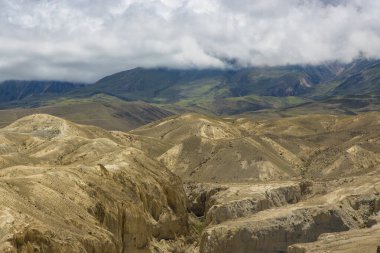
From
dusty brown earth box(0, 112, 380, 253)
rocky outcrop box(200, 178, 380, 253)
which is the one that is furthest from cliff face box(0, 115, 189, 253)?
rocky outcrop box(200, 178, 380, 253)

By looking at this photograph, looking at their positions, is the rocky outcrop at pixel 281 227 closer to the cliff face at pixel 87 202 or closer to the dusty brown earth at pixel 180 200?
A: the dusty brown earth at pixel 180 200

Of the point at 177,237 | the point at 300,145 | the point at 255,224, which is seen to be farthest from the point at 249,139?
the point at 255,224

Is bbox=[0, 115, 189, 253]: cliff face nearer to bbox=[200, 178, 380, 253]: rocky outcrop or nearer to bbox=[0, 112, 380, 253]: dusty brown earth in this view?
bbox=[0, 112, 380, 253]: dusty brown earth

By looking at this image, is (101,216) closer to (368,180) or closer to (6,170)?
(6,170)

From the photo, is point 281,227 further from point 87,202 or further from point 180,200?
point 180,200

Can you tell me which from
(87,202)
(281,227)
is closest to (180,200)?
(281,227)

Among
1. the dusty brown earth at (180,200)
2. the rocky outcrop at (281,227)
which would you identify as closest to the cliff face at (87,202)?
the dusty brown earth at (180,200)
